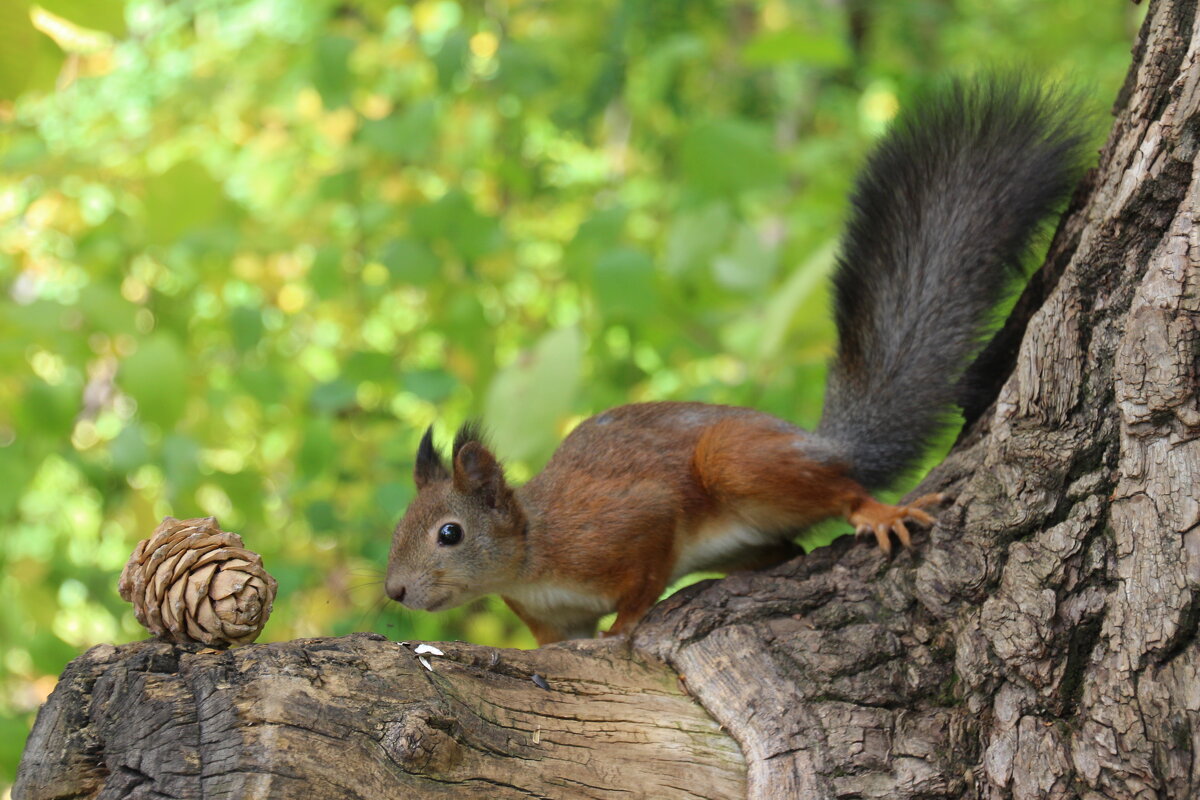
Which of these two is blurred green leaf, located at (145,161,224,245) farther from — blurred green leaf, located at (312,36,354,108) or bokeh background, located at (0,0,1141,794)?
blurred green leaf, located at (312,36,354,108)

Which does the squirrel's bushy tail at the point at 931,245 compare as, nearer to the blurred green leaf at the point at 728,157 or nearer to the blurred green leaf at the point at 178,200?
the blurred green leaf at the point at 728,157

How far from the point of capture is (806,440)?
164 cm

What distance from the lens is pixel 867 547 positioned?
4.63 ft

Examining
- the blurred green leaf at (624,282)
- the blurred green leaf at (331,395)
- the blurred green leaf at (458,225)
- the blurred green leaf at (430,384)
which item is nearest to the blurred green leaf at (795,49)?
the blurred green leaf at (624,282)

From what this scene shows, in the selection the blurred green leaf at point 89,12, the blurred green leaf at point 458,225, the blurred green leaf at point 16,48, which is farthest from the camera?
the blurred green leaf at point 458,225

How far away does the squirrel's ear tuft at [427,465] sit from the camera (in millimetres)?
1880

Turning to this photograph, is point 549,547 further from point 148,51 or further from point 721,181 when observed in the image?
point 148,51

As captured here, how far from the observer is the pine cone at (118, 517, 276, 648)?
1056 millimetres

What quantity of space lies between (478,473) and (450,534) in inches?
4.6

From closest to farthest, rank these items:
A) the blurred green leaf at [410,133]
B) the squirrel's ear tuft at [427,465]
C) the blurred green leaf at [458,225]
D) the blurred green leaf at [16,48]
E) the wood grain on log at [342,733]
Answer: the wood grain on log at [342,733], the blurred green leaf at [16,48], the squirrel's ear tuft at [427,465], the blurred green leaf at [410,133], the blurred green leaf at [458,225]

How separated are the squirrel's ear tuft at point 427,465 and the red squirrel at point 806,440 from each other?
1 cm

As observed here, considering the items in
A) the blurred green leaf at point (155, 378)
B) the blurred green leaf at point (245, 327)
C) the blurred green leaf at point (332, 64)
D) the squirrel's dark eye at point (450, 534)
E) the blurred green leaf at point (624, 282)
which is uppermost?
the blurred green leaf at point (332, 64)

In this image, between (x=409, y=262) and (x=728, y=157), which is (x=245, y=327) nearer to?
(x=409, y=262)

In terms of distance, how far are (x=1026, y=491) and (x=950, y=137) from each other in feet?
2.23
